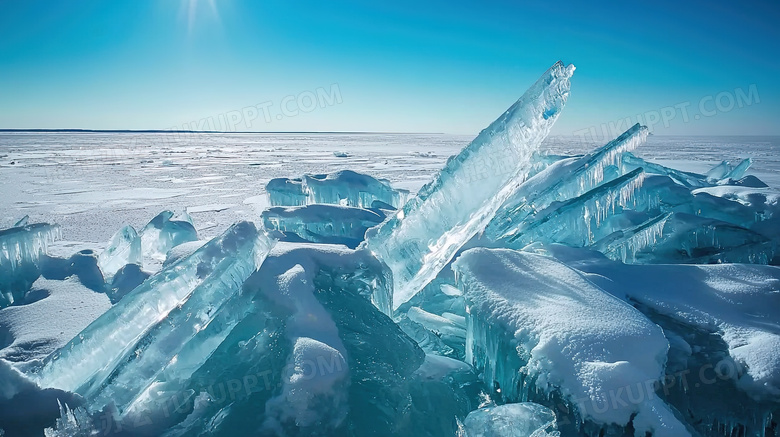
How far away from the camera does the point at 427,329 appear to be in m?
3.18

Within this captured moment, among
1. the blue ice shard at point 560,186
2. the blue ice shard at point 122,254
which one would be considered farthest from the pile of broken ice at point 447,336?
the blue ice shard at point 122,254

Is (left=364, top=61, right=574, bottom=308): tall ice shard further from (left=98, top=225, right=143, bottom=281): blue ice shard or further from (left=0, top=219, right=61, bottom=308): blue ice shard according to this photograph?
(left=0, top=219, right=61, bottom=308): blue ice shard

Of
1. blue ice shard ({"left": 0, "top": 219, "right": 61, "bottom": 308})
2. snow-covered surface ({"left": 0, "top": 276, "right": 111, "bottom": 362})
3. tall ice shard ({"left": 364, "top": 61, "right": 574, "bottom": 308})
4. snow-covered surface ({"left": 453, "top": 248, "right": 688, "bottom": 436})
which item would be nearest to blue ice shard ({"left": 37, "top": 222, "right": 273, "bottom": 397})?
snow-covered surface ({"left": 0, "top": 276, "right": 111, "bottom": 362})

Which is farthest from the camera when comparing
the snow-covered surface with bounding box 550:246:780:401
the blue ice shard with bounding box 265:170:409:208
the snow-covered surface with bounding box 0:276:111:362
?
the blue ice shard with bounding box 265:170:409:208

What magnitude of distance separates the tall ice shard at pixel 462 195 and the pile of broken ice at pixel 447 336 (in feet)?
0.04

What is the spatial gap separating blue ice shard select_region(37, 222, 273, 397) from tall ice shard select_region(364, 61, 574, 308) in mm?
1017

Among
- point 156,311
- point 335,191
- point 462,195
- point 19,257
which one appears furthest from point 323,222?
point 19,257

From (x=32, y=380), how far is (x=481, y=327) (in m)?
2.27

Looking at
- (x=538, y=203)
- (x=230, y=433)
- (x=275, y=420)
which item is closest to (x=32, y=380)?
(x=230, y=433)

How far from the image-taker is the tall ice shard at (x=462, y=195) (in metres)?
3.03

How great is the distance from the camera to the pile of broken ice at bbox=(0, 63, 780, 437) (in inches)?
74.3

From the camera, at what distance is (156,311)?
229 centimetres

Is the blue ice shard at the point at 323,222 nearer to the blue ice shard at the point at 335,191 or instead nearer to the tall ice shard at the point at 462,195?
the tall ice shard at the point at 462,195

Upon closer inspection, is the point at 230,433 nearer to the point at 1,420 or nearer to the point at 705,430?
the point at 1,420
